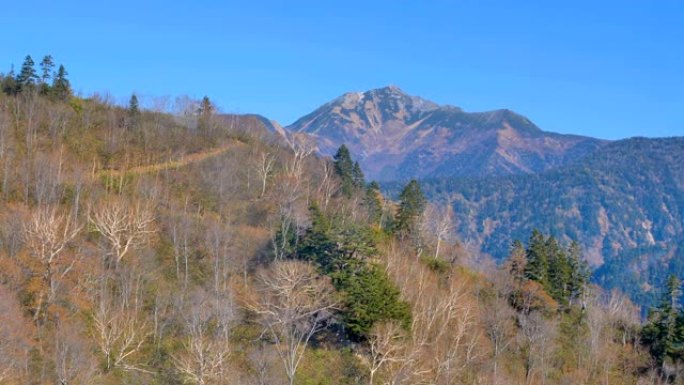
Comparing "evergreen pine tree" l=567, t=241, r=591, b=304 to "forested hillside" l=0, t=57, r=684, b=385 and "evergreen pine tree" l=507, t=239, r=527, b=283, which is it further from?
"evergreen pine tree" l=507, t=239, r=527, b=283

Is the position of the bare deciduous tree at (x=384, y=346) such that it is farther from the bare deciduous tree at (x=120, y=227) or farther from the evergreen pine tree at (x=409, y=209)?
the evergreen pine tree at (x=409, y=209)

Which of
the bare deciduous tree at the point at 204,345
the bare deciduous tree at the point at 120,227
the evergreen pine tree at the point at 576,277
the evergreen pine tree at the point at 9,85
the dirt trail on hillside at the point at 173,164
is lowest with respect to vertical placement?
the bare deciduous tree at the point at 204,345

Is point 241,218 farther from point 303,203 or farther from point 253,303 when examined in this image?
point 253,303

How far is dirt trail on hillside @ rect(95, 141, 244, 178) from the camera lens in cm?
7150

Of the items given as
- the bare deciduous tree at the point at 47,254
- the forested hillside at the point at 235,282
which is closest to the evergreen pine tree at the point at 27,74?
the forested hillside at the point at 235,282

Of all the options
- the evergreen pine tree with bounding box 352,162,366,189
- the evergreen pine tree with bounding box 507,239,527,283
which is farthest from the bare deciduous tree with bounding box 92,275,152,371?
the evergreen pine tree with bounding box 352,162,366,189

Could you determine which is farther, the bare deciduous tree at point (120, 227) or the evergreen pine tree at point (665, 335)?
the evergreen pine tree at point (665, 335)

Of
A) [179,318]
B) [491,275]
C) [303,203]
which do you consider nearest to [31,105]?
[303,203]

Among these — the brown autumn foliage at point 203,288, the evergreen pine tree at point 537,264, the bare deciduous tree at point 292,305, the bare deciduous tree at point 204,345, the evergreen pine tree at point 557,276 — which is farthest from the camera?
the evergreen pine tree at point 557,276

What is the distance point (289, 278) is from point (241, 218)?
1911 centimetres

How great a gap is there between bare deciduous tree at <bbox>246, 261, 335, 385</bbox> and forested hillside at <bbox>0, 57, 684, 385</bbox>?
223mm

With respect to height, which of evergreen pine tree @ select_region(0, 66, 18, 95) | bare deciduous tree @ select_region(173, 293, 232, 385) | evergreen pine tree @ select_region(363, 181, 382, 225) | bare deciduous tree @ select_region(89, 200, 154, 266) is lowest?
bare deciduous tree @ select_region(173, 293, 232, 385)

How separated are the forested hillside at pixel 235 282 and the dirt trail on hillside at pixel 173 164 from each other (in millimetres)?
263

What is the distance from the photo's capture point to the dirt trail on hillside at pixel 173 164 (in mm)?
71500
